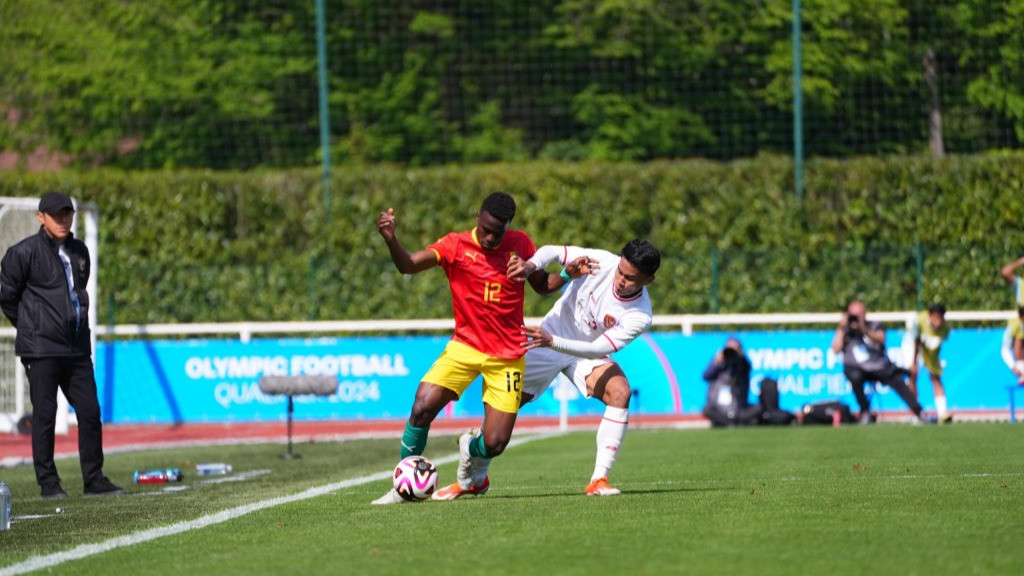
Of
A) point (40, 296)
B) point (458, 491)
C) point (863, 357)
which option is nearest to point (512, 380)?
point (458, 491)

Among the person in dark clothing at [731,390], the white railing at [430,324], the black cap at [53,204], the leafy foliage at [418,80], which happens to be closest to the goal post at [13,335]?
the white railing at [430,324]

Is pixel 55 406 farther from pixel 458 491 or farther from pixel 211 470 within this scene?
pixel 458 491

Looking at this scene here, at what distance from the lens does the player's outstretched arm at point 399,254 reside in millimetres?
9352

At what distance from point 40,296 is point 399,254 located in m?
3.59

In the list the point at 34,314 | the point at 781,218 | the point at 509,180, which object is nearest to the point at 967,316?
the point at 781,218

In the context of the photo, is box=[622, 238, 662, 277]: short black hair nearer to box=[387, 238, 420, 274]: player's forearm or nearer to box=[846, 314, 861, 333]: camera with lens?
box=[387, 238, 420, 274]: player's forearm

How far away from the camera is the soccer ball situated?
9.98 meters

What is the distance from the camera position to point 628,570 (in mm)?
6664

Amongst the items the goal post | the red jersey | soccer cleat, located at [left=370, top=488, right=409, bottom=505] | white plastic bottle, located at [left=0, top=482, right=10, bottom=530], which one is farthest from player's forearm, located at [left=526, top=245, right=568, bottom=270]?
the goal post

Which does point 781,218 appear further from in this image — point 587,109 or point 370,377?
point 370,377

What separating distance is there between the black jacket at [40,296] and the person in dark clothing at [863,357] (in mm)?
12076

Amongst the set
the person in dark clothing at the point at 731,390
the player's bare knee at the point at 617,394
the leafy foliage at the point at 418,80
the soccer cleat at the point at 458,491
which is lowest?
the person in dark clothing at the point at 731,390

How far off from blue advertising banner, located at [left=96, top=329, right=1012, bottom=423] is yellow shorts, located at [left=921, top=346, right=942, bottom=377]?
1.96ft

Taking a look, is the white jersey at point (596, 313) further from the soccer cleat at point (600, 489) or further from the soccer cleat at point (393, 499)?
the soccer cleat at point (393, 499)
